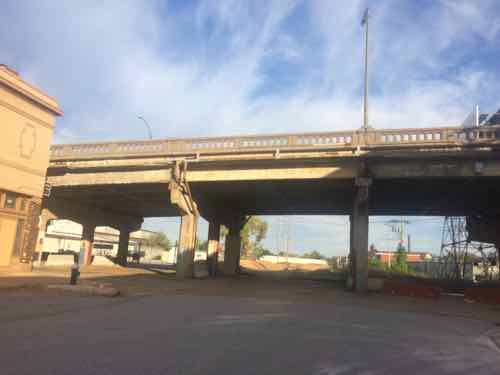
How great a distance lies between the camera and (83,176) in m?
28.5

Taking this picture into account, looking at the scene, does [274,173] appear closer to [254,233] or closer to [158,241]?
[254,233]

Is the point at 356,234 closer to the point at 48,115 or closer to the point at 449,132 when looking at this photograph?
the point at 449,132

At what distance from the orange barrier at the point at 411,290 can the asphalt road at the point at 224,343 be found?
35.2ft

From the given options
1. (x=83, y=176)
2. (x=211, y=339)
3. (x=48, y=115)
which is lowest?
(x=211, y=339)

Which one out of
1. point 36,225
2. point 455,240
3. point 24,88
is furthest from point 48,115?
point 455,240

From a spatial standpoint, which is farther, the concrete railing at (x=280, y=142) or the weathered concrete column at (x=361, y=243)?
the weathered concrete column at (x=361, y=243)

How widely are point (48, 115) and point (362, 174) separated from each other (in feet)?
59.4

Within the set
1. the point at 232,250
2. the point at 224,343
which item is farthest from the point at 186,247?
the point at 224,343

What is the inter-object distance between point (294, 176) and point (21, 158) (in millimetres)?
15035

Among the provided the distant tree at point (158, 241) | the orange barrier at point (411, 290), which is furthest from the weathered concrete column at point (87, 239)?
the distant tree at point (158, 241)

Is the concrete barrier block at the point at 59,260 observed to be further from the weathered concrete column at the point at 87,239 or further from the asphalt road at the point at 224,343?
the asphalt road at the point at 224,343

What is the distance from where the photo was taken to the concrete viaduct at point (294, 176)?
21.3 metres

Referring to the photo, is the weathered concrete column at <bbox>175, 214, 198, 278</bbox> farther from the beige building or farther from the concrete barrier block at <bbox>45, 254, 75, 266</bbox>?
the concrete barrier block at <bbox>45, 254, 75, 266</bbox>

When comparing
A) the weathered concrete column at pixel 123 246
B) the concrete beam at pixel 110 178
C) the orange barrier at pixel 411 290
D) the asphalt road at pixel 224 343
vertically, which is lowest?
the asphalt road at pixel 224 343
